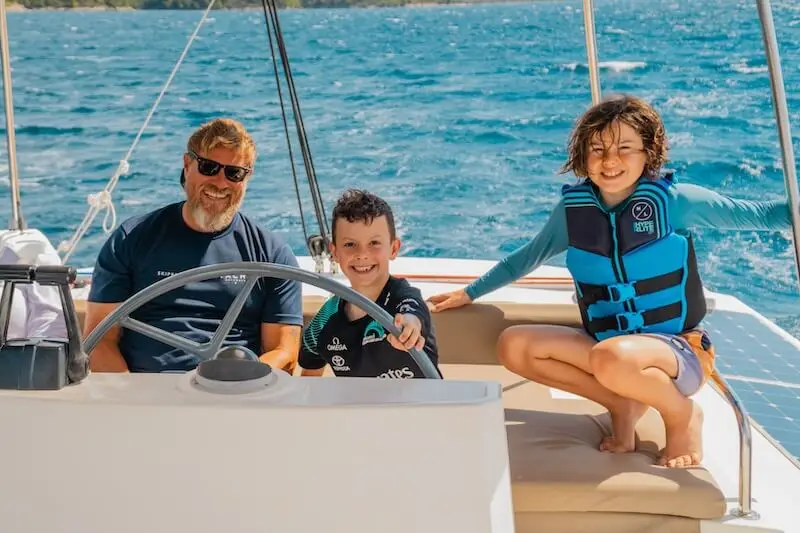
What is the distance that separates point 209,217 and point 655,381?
96 centimetres

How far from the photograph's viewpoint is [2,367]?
123 cm

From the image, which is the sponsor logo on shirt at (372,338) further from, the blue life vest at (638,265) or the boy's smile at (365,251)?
the blue life vest at (638,265)

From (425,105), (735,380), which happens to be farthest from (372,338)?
(425,105)

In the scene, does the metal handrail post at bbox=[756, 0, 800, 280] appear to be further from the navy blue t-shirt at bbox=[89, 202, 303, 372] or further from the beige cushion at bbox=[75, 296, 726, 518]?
the navy blue t-shirt at bbox=[89, 202, 303, 372]

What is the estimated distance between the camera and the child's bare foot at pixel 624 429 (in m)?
1.87

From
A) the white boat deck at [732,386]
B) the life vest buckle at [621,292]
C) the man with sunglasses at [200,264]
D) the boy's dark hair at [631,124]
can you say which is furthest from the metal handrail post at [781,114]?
the man with sunglasses at [200,264]

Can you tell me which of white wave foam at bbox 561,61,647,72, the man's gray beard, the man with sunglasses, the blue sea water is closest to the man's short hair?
the man with sunglasses

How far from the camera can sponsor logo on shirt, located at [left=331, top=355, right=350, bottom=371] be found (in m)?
1.89

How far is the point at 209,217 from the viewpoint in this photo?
81.9 inches

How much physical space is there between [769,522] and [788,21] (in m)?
19.6

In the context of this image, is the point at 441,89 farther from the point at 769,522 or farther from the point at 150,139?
the point at 769,522

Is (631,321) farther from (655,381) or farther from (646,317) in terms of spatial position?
(655,381)

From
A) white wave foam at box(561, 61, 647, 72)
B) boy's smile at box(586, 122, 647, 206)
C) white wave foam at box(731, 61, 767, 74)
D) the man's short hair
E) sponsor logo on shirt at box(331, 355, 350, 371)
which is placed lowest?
sponsor logo on shirt at box(331, 355, 350, 371)

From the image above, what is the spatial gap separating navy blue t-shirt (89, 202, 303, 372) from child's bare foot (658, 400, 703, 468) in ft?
2.59
